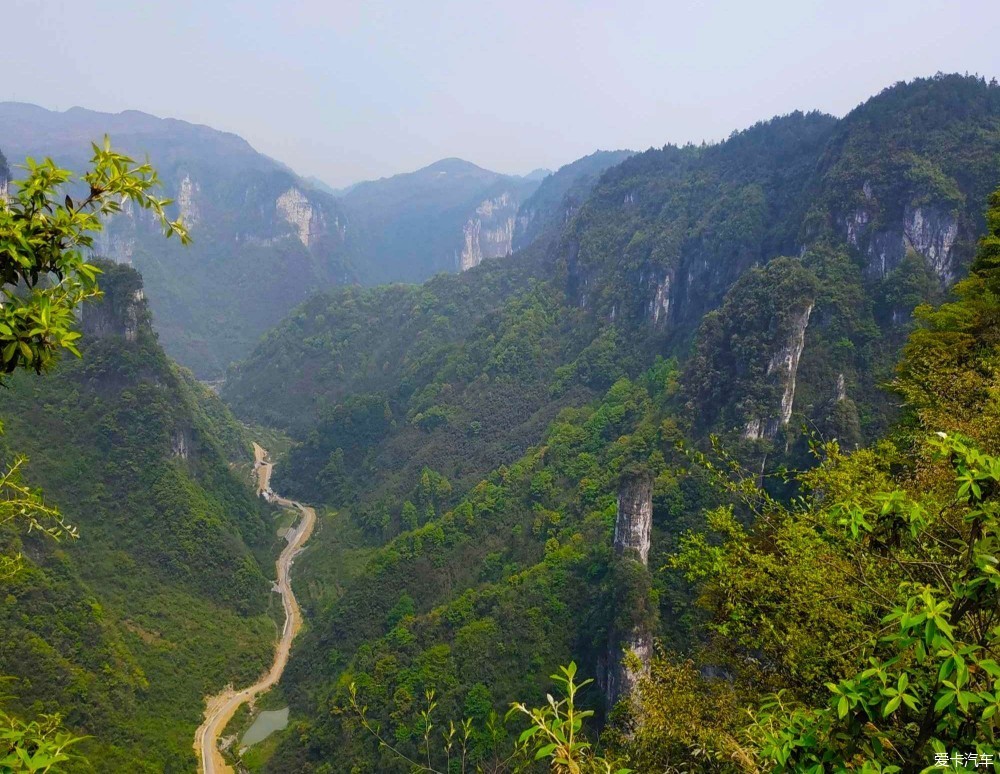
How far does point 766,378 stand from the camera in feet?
127

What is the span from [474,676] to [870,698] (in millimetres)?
30776

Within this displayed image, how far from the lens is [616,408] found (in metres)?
52.4

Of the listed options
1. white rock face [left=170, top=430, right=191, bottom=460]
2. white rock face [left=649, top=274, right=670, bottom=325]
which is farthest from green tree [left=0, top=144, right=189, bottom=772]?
white rock face [left=649, top=274, right=670, bottom=325]

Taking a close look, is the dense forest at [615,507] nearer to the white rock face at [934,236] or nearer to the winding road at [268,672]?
the white rock face at [934,236]

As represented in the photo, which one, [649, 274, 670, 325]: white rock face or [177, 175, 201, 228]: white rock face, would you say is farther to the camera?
[177, 175, 201, 228]: white rock face

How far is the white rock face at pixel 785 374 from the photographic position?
124ft

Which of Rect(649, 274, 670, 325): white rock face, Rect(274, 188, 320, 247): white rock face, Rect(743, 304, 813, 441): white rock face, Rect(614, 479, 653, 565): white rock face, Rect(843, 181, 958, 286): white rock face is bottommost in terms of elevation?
Rect(614, 479, 653, 565): white rock face

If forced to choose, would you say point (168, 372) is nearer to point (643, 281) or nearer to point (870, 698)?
point (643, 281)

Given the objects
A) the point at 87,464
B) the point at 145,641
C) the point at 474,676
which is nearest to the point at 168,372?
the point at 87,464

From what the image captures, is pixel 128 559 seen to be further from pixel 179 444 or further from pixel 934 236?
pixel 934 236

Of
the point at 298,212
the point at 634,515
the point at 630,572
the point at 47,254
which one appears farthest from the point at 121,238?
the point at 47,254

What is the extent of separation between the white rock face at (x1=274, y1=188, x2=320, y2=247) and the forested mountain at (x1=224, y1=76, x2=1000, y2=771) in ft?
413

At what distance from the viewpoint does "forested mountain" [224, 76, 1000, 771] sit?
32.1 m

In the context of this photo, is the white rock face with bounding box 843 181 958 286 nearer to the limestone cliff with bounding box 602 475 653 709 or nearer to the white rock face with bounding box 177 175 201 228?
the limestone cliff with bounding box 602 475 653 709
